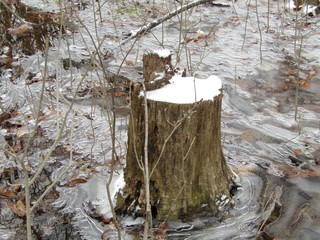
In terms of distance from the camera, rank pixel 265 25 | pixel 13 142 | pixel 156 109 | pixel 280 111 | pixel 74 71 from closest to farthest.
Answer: pixel 156 109 → pixel 13 142 → pixel 280 111 → pixel 74 71 → pixel 265 25

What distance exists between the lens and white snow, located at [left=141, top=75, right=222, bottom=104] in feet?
8.99

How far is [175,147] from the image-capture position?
280 centimetres

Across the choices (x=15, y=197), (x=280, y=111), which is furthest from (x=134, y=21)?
(x=15, y=197)

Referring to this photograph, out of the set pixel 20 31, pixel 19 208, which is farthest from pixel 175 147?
pixel 20 31

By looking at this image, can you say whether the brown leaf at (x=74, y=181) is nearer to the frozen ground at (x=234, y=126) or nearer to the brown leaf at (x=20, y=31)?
the frozen ground at (x=234, y=126)

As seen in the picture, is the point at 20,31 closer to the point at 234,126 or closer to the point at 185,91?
the point at 234,126

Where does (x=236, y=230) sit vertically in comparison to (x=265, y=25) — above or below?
below

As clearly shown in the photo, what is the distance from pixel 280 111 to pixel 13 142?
3.01 m

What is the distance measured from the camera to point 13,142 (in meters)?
4.01

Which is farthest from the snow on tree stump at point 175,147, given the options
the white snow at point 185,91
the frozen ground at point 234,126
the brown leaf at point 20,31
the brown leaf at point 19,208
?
the brown leaf at point 20,31

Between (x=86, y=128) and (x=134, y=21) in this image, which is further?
(x=134, y=21)

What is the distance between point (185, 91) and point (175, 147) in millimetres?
404

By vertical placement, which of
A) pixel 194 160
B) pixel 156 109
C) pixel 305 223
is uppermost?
pixel 156 109

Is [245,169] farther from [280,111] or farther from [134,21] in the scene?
[134,21]
